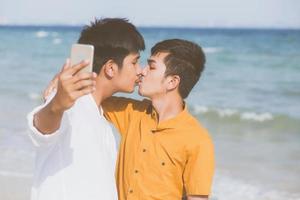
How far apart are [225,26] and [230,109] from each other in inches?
229

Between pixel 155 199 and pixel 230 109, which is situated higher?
pixel 155 199

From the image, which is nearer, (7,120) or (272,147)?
(272,147)

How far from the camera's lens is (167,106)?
218cm

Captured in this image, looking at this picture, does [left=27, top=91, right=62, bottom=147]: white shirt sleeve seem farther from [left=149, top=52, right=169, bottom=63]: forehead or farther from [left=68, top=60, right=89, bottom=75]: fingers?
[left=149, top=52, right=169, bottom=63]: forehead

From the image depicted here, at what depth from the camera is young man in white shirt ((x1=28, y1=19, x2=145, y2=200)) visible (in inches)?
62.5

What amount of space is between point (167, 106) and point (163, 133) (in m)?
0.10

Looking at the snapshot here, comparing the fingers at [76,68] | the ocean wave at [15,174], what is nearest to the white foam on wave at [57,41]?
the ocean wave at [15,174]

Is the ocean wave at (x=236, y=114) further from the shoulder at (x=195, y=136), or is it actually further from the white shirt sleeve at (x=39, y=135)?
the white shirt sleeve at (x=39, y=135)

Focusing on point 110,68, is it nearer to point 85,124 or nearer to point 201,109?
point 85,124

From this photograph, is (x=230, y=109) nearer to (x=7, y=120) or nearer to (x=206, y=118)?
(x=206, y=118)

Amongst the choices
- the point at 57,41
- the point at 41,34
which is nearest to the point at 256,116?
the point at 57,41

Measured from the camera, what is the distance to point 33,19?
1141 cm

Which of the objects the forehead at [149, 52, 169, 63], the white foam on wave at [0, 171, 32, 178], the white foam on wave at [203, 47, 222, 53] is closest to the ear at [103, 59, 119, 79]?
the forehead at [149, 52, 169, 63]

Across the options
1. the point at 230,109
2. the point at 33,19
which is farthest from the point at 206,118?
the point at 33,19
